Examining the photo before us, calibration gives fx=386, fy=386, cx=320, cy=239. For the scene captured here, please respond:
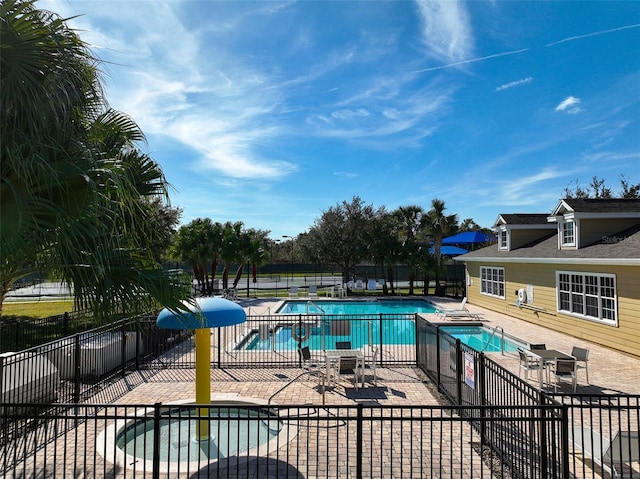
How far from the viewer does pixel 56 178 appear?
2.97m

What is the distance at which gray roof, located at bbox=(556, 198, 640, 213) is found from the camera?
15281 millimetres

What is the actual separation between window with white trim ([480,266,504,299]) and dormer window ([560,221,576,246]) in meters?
4.67

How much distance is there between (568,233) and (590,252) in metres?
2.42

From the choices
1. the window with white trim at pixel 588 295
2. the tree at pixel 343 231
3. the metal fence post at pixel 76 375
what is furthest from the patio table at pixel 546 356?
the tree at pixel 343 231

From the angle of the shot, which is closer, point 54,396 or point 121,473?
point 121,473

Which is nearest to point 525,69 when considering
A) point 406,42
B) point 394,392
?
point 406,42

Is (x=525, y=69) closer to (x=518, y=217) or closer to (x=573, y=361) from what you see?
(x=573, y=361)

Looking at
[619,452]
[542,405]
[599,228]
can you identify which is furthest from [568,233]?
[542,405]

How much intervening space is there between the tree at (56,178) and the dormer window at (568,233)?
16.7 meters

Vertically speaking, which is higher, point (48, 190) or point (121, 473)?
point (48, 190)

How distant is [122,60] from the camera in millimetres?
4020

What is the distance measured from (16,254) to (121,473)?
355 centimetres

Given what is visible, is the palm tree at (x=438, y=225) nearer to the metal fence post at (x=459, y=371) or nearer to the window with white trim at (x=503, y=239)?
the window with white trim at (x=503, y=239)

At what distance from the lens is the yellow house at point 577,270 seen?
12344 mm
